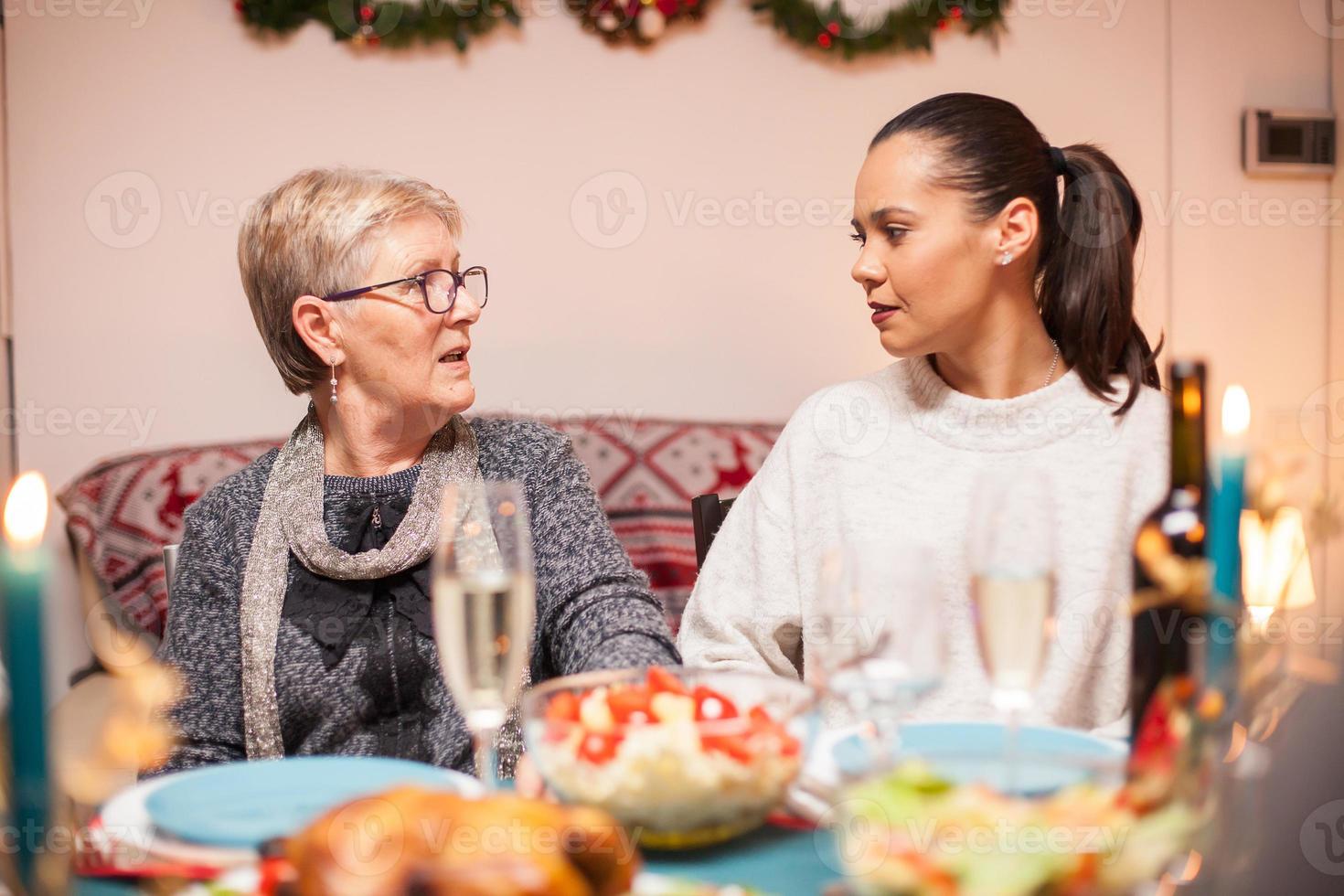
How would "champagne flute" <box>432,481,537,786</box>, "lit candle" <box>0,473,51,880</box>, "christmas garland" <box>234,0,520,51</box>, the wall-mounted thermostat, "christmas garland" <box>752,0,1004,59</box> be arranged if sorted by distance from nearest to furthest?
"lit candle" <box>0,473,51,880</box> → "champagne flute" <box>432,481,537,786</box> → "christmas garland" <box>234,0,520,51</box> → "christmas garland" <box>752,0,1004,59</box> → the wall-mounted thermostat

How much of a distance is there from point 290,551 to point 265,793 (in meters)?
0.74

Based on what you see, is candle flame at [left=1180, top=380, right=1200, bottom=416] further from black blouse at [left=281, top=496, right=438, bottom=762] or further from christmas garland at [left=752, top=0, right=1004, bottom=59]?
christmas garland at [left=752, top=0, right=1004, bottom=59]

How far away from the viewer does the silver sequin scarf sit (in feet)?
4.73

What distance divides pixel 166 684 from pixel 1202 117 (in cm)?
275

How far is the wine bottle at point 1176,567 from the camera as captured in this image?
2.23 feet

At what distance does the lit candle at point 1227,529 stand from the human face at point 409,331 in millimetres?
1071

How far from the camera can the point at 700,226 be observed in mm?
2764

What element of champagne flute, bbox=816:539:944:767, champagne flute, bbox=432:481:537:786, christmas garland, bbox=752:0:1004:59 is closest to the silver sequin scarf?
champagne flute, bbox=432:481:537:786

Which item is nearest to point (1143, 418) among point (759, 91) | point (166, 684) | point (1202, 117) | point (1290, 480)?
point (1290, 480)

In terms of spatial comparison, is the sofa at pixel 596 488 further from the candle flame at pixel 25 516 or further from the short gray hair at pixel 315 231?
the candle flame at pixel 25 516

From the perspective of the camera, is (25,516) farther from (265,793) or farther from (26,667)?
(265,793)

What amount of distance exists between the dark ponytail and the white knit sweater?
0.08 m

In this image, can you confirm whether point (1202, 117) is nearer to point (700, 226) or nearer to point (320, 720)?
point (700, 226)

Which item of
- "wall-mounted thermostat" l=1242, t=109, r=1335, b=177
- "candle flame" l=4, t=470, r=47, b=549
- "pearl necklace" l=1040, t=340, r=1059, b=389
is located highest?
"wall-mounted thermostat" l=1242, t=109, r=1335, b=177
